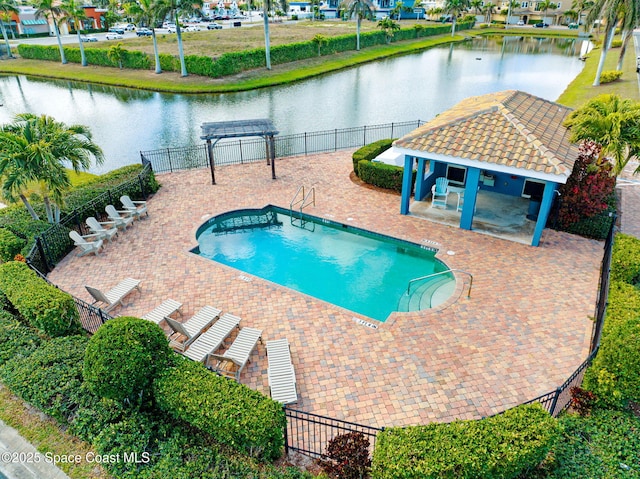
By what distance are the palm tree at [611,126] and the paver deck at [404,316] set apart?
344cm

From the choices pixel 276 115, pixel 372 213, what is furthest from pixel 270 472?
pixel 276 115

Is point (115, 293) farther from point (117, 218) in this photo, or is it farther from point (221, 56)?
point (221, 56)

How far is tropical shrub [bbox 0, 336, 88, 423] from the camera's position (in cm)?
911

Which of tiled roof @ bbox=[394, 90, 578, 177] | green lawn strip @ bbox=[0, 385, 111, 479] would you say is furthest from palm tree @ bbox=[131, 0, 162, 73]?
green lawn strip @ bbox=[0, 385, 111, 479]

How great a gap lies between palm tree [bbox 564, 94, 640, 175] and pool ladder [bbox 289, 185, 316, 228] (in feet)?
34.8

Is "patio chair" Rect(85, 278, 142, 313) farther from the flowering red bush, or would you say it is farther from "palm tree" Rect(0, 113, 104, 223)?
the flowering red bush

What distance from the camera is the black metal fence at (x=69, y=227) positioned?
48.5ft

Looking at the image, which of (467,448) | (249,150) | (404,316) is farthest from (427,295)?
(249,150)

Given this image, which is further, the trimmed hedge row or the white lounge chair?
the trimmed hedge row

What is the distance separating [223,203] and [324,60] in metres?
45.3

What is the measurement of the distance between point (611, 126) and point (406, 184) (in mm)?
7397

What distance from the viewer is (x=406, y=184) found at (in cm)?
1842

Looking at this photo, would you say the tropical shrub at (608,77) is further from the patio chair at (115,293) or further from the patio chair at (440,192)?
the patio chair at (115,293)

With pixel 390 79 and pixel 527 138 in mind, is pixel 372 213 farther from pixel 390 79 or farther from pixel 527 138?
pixel 390 79
